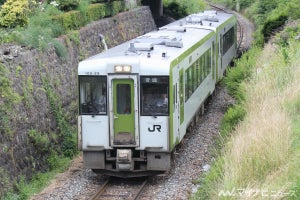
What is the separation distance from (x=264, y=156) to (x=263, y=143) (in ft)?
1.07

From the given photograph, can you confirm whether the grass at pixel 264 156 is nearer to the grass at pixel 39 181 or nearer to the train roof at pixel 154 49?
the train roof at pixel 154 49

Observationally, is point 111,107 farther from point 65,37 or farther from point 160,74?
point 65,37

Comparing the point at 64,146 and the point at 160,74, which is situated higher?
the point at 160,74

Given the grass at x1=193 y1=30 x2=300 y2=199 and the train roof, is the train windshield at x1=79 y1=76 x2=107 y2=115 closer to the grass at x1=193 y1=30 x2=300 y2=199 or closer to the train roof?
the train roof

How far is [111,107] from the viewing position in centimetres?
1310

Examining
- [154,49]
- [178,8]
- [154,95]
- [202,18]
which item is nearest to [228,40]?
[202,18]

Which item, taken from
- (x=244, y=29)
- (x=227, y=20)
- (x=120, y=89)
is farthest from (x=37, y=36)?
(x=244, y=29)

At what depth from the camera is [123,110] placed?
43.2 feet

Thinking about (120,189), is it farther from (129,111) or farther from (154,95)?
(154,95)

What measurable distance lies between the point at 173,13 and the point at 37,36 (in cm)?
2772

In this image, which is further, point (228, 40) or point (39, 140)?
point (228, 40)

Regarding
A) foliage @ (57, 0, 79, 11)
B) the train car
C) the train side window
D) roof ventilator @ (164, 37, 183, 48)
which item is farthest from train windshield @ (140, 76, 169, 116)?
foliage @ (57, 0, 79, 11)

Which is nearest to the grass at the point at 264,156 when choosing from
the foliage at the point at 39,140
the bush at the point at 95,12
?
the foliage at the point at 39,140

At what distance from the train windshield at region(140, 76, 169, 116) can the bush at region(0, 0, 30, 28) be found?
6.66m
